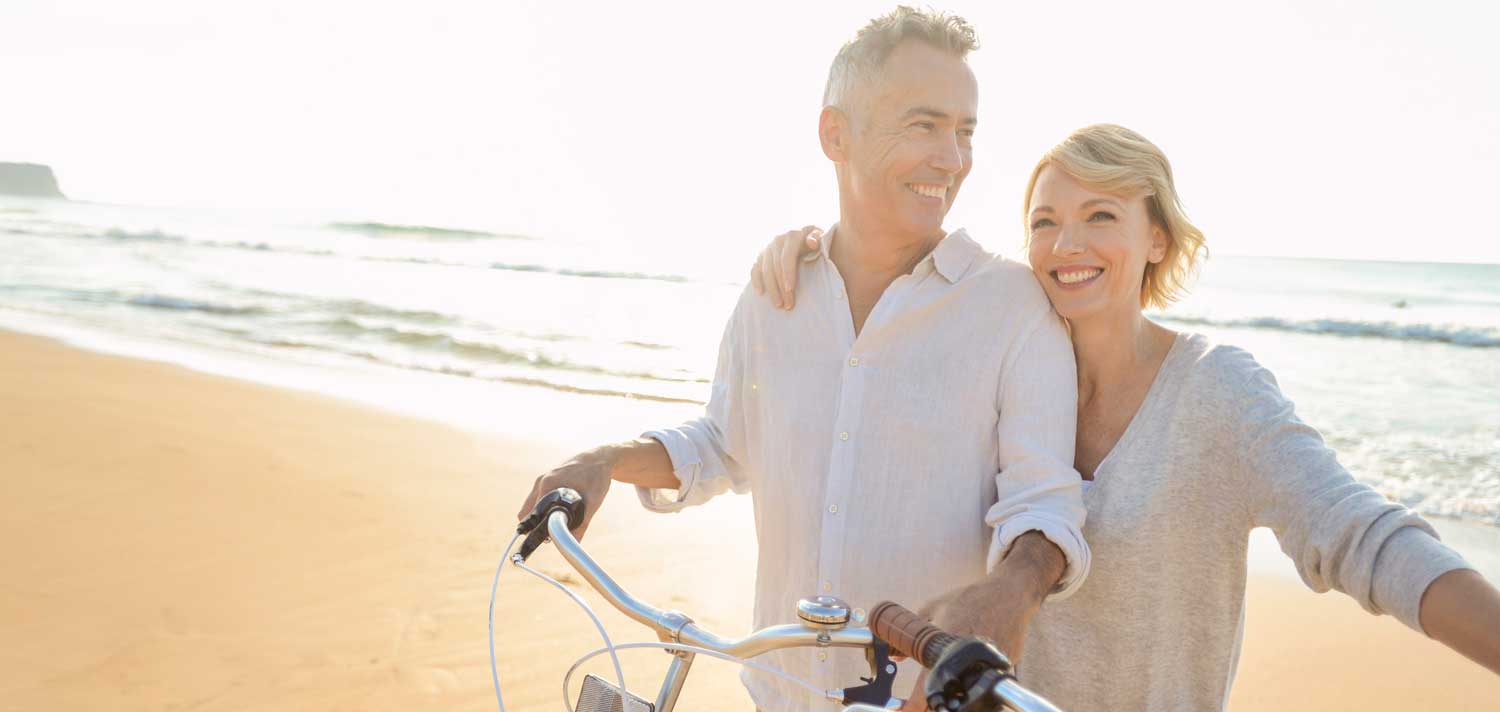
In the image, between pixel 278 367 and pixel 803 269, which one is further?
pixel 278 367

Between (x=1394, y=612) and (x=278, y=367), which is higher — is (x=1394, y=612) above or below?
above

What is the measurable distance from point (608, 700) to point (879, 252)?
1.16 metres

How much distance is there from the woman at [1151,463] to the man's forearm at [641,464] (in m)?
0.45

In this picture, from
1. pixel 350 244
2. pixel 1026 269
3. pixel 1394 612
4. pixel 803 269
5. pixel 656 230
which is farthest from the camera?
pixel 656 230

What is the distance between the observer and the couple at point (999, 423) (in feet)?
6.70

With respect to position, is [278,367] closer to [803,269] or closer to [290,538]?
[290,538]

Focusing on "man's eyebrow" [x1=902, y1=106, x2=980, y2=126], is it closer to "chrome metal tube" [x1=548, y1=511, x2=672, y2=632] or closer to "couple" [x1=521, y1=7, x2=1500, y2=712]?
"couple" [x1=521, y1=7, x2=1500, y2=712]

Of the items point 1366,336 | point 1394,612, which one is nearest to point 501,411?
point 1394,612

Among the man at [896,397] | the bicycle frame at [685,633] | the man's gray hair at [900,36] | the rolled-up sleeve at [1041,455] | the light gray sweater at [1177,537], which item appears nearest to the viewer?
the bicycle frame at [685,633]

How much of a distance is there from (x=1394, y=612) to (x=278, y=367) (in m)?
10.9

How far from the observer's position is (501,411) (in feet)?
30.1

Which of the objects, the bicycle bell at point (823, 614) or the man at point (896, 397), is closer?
the bicycle bell at point (823, 614)

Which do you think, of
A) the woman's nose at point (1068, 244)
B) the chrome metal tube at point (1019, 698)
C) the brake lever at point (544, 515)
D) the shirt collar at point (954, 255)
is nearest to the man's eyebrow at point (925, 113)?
the shirt collar at point (954, 255)

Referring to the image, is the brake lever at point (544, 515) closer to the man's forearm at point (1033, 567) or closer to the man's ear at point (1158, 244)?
the man's forearm at point (1033, 567)
